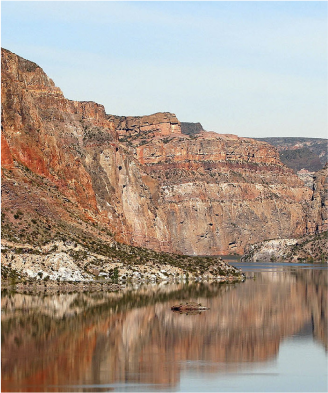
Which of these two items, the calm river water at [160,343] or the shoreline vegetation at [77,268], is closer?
the calm river water at [160,343]

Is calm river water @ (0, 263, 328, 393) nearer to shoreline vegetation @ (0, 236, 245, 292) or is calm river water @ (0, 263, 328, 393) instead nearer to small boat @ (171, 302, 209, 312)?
small boat @ (171, 302, 209, 312)

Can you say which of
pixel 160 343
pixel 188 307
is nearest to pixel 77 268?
pixel 188 307

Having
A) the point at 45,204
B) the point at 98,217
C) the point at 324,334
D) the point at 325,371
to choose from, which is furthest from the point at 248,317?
the point at 98,217

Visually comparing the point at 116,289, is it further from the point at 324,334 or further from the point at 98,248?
the point at 324,334

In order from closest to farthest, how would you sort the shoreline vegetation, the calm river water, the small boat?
the calm river water
the small boat
the shoreline vegetation

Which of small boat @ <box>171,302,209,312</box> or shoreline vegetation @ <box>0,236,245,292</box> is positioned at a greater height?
shoreline vegetation @ <box>0,236,245,292</box>

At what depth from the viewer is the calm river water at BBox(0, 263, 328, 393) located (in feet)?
181

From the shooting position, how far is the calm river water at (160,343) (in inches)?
2175

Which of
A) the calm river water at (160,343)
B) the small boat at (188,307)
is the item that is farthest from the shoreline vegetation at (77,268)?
the small boat at (188,307)

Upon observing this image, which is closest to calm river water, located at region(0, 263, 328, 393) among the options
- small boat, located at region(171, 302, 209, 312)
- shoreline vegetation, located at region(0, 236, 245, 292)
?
small boat, located at region(171, 302, 209, 312)

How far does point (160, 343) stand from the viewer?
71.9 metres

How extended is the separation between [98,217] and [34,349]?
8466 centimetres

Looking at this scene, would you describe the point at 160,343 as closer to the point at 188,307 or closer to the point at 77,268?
the point at 188,307

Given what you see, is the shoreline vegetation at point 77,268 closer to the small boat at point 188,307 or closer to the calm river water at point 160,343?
the calm river water at point 160,343
